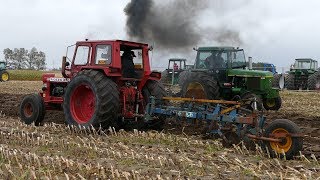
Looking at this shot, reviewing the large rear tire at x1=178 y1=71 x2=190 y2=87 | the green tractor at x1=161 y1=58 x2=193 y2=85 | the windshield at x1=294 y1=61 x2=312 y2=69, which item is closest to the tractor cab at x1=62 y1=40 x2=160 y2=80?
the large rear tire at x1=178 y1=71 x2=190 y2=87

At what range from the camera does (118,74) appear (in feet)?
30.8

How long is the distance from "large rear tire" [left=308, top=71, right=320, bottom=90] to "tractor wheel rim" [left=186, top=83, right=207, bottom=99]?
17.5m

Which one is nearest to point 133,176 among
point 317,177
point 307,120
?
point 317,177

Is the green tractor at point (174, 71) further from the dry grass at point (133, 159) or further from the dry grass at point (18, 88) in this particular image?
the dry grass at point (133, 159)

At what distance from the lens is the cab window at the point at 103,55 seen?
9469 millimetres

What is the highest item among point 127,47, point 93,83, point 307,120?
point 127,47

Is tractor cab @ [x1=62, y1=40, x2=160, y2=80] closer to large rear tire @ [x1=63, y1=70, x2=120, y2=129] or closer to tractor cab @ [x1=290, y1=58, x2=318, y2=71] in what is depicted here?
large rear tire @ [x1=63, y1=70, x2=120, y2=129]

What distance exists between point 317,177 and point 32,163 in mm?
3717

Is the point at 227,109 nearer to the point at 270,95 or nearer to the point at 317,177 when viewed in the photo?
the point at 317,177

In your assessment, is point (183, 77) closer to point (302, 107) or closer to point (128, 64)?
point (302, 107)

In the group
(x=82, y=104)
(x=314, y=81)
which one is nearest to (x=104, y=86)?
(x=82, y=104)

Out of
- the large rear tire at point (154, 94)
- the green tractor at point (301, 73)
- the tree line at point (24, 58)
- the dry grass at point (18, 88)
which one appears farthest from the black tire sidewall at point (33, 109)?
the tree line at point (24, 58)

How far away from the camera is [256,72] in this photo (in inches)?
551

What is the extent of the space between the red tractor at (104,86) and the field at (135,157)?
0.40 meters
